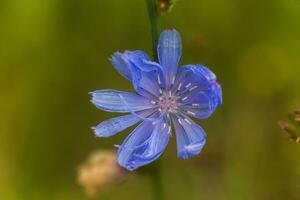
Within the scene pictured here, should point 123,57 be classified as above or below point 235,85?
above

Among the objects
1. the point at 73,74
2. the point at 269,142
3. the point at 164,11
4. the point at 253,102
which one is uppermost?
the point at 164,11

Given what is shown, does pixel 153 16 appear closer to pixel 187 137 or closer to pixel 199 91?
pixel 199 91

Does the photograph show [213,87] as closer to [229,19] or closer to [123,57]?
[123,57]

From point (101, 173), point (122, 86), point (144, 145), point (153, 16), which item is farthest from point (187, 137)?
point (122, 86)

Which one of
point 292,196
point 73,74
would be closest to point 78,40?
point 73,74

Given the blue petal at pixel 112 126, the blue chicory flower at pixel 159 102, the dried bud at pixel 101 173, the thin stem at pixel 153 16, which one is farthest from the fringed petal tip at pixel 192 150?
the dried bud at pixel 101 173

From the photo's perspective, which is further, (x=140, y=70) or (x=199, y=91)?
(x=199, y=91)
